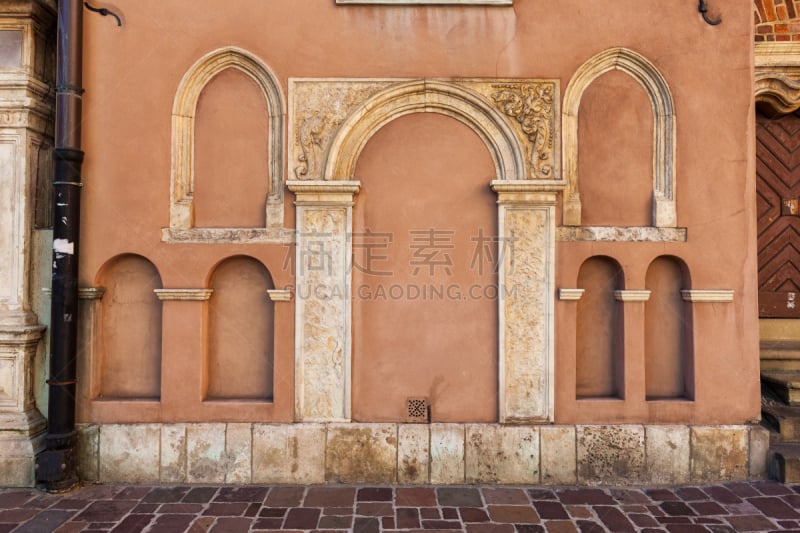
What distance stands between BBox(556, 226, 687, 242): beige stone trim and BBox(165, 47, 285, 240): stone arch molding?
9.13ft

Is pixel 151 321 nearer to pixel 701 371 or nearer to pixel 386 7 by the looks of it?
pixel 386 7

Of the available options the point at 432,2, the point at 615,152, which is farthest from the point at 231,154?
the point at 615,152

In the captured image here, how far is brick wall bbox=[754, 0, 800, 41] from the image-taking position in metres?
4.96

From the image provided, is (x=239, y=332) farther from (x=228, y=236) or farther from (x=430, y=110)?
(x=430, y=110)

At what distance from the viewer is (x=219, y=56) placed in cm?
443

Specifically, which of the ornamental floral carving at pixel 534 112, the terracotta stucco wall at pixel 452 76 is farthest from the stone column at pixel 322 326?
the ornamental floral carving at pixel 534 112

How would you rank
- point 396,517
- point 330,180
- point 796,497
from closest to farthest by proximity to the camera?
1. point 396,517
2. point 796,497
3. point 330,180

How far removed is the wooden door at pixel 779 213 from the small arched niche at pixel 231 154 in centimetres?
549

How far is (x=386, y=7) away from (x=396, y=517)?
4.57 m

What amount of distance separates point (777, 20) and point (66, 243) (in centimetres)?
758

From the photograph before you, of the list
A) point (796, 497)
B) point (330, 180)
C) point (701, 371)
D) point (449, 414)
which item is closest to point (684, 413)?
point (701, 371)

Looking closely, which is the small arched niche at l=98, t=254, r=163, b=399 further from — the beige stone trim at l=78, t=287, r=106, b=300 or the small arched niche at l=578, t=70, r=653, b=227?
the small arched niche at l=578, t=70, r=653, b=227

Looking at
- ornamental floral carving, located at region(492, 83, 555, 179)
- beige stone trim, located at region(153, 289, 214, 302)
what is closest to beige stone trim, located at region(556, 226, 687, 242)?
→ ornamental floral carving, located at region(492, 83, 555, 179)

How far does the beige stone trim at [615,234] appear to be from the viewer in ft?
14.4
